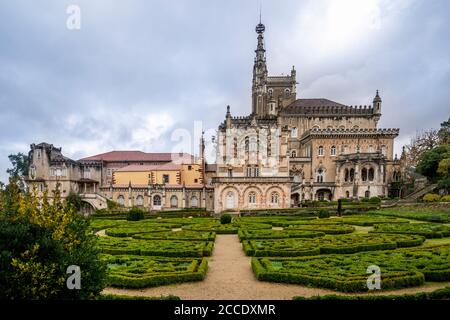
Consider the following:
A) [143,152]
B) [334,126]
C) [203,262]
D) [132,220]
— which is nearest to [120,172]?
[143,152]

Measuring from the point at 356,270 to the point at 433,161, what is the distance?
137ft

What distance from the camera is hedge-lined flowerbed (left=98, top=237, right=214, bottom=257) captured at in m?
14.8

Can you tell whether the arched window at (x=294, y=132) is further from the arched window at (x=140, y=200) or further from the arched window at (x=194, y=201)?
the arched window at (x=140, y=200)

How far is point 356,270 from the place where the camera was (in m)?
11.3

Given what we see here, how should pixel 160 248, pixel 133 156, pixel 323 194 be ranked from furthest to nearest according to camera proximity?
pixel 133 156 < pixel 323 194 < pixel 160 248

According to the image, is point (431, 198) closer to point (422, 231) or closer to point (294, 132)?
point (422, 231)

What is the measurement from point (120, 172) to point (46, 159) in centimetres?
1147

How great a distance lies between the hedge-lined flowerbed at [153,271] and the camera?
34.8ft

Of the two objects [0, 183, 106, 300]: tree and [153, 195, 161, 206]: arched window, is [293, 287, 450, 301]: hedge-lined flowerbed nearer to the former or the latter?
[0, 183, 106, 300]: tree

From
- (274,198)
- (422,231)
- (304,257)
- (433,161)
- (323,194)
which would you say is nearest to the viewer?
(304,257)

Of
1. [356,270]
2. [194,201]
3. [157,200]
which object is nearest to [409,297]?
[356,270]

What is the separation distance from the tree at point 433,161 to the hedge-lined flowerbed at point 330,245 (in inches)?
1277

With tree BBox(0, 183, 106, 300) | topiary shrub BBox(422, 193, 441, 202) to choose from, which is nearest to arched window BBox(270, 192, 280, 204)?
topiary shrub BBox(422, 193, 441, 202)
